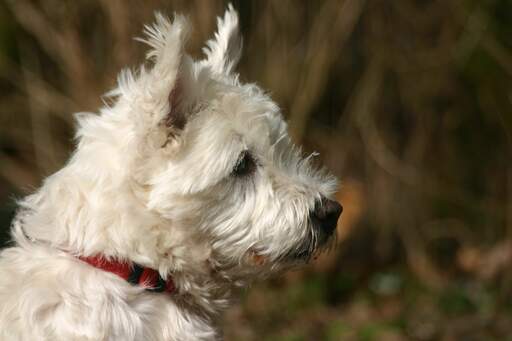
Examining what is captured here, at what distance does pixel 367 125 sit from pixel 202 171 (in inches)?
193

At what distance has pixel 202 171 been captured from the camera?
360 cm

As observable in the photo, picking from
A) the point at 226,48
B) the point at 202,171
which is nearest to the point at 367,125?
the point at 226,48

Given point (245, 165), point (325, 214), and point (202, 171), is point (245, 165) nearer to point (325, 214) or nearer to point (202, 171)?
point (202, 171)

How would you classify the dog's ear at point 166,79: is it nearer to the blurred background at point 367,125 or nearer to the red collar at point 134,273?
the red collar at point 134,273

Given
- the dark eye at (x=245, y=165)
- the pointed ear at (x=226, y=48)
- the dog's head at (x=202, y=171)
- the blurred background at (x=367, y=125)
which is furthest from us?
the blurred background at (x=367, y=125)

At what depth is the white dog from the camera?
3426mm

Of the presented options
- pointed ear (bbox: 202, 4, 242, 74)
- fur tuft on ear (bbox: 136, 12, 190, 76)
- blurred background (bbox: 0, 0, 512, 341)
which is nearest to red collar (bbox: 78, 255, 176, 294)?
fur tuft on ear (bbox: 136, 12, 190, 76)

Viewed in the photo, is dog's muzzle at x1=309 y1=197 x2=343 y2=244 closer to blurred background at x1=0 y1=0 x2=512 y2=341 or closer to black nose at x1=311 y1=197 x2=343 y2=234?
black nose at x1=311 y1=197 x2=343 y2=234

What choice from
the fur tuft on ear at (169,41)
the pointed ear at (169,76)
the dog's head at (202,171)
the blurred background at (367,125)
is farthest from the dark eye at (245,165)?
the blurred background at (367,125)

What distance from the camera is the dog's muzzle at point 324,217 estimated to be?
12.4ft

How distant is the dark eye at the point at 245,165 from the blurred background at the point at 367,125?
3.42 metres

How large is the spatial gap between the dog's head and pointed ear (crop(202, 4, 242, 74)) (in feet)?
0.77

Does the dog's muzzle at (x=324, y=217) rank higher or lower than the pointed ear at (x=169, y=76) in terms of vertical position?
lower

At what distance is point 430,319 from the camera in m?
7.38
